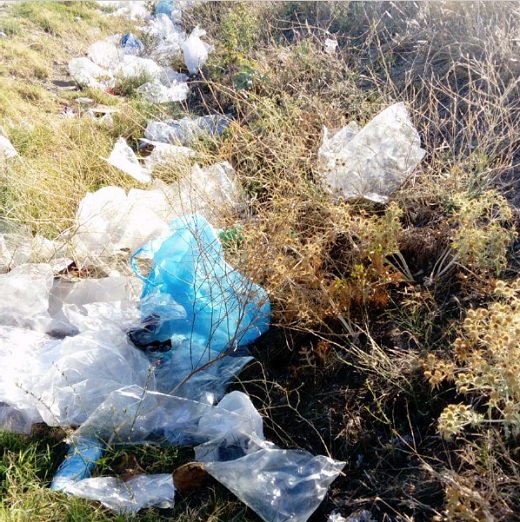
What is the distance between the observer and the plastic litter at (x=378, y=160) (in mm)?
2908

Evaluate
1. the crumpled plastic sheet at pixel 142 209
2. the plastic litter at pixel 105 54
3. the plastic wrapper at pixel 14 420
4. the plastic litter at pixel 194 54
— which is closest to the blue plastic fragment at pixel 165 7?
the plastic litter at pixel 105 54

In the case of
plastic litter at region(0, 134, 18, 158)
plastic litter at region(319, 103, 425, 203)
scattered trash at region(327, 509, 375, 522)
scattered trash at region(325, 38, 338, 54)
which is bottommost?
scattered trash at region(327, 509, 375, 522)

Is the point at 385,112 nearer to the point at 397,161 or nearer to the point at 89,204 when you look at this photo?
the point at 397,161

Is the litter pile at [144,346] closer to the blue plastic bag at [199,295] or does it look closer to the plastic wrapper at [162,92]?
the blue plastic bag at [199,295]

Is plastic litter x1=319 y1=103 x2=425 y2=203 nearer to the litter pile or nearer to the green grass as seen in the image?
the green grass

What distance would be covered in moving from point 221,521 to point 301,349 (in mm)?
774

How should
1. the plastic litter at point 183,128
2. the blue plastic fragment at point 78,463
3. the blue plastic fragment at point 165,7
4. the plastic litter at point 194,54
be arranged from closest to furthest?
the blue plastic fragment at point 78,463 < the plastic litter at point 183,128 < the plastic litter at point 194,54 < the blue plastic fragment at point 165,7

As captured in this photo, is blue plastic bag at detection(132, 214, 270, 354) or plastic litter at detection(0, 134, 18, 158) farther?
plastic litter at detection(0, 134, 18, 158)

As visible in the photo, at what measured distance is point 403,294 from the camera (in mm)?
Result: 2525

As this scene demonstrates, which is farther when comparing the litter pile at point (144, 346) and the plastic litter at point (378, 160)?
the plastic litter at point (378, 160)

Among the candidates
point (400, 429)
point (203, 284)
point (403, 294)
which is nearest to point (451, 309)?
point (403, 294)

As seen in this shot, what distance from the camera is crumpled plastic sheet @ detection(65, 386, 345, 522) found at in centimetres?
190

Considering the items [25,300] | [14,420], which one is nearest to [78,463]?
[14,420]

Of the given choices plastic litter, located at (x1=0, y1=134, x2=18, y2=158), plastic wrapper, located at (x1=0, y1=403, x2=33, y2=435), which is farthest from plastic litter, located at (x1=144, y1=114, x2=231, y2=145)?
plastic wrapper, located at (x1=0, y1=403, x2=33, y2=435)
